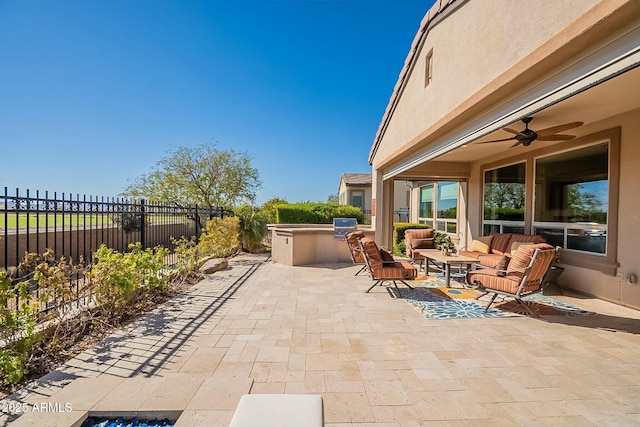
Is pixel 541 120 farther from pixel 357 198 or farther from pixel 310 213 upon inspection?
pixel 357 198

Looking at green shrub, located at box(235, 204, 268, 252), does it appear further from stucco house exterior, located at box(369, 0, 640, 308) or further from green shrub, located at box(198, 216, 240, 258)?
stucco house exterior, located at box(369, 0, 640, 308)

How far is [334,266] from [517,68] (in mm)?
6534

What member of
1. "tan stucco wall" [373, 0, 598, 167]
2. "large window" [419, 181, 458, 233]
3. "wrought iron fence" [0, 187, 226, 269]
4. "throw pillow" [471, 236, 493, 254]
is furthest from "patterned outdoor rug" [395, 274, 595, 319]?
"large window" [419, 181, 458, 233]

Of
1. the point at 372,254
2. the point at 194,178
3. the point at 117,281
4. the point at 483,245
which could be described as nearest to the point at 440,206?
the point at 483,245

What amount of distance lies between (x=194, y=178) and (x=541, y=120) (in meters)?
18.9

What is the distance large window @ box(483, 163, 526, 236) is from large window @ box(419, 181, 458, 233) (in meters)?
1.72

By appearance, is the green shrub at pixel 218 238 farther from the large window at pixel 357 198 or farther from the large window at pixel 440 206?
the large window at pixel 357 198

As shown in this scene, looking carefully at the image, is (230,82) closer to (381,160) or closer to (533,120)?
(381,160)

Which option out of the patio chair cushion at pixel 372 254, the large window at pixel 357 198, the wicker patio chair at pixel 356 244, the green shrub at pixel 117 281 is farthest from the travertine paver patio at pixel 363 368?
the large window at pixel 357 198

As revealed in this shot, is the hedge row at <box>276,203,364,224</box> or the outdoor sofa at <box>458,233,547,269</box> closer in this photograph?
the outdoor sofa at <box>458,233,547,269</box>

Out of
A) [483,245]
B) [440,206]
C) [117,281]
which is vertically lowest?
[117,281]

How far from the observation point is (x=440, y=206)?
39.4 ft

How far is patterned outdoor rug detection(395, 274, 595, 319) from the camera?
4543mm

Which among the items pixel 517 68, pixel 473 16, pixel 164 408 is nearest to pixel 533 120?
pixel 473 16
